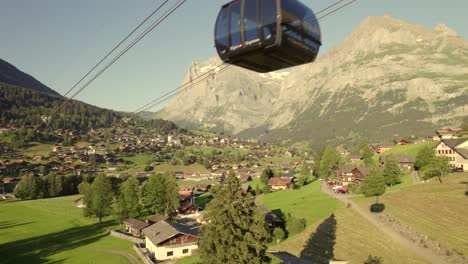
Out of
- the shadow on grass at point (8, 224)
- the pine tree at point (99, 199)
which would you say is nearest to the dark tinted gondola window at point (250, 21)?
the pine tree at point (99, 199)

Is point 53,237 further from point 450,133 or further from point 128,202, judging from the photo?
point 450,133

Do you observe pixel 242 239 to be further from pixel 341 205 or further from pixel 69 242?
pixel 69 242

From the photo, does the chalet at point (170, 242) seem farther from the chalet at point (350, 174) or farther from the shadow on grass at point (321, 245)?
the chalet at point (350, 174)

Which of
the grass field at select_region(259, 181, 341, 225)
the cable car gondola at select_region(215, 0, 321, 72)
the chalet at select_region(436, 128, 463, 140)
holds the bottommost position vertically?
the grass field at select_region(259, 181, 341, 225)

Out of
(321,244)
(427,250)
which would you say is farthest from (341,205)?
(427,250)

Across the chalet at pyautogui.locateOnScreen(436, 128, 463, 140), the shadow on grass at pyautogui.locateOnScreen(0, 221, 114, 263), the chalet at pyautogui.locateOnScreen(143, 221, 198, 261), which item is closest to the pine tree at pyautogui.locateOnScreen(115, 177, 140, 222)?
the shadow on grass at pyautogui.locateOnScreen(0, 221, 114, 263)

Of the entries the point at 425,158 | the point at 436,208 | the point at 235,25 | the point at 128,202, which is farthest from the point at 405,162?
the point at 235,25

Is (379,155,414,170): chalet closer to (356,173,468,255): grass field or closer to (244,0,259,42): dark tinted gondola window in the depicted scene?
(356,173,468,255): grass field
